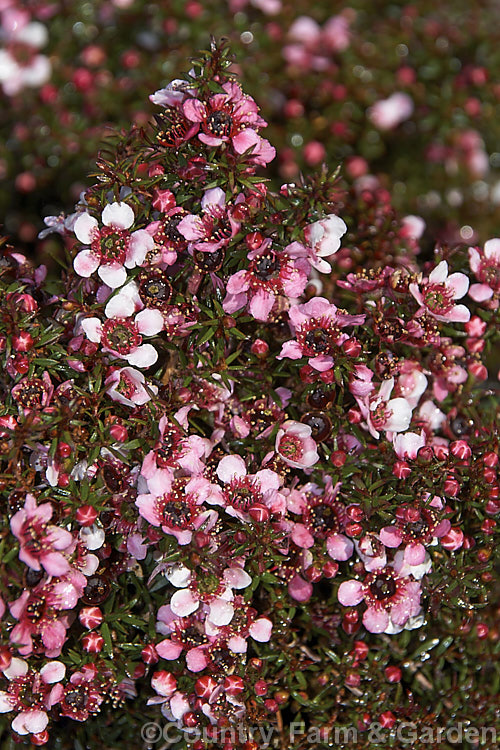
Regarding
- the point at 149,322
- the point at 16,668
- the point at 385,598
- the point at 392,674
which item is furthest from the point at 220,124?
the point at 392,674

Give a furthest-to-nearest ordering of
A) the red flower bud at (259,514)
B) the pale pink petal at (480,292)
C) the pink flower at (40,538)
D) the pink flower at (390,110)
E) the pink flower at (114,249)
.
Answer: the pink flower at (390,110), the pale pink petal at (480,292), the pink flower at (114,249), the red flower bud at (259,514), the pink flower at (40,538)

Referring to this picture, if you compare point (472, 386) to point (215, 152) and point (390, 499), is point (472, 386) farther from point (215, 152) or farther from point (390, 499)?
point (215, 152)

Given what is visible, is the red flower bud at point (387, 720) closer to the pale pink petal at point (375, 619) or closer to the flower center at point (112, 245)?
the pale pink petal at point (375, 619)

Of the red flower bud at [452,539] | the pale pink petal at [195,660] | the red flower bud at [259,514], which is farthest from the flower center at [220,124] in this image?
the pale pink petal at [195,660]

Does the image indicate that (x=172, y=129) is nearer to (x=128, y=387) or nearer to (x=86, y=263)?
(x=86, y=263)

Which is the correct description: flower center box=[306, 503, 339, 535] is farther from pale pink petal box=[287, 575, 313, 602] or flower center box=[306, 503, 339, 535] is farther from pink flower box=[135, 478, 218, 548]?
pink flower box=[135, 478, 218, 548]

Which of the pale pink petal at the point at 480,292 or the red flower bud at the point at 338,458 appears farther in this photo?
the pale pink petal at the point at 480,292

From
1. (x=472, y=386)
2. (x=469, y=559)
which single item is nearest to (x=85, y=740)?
(x=469, y=559)
